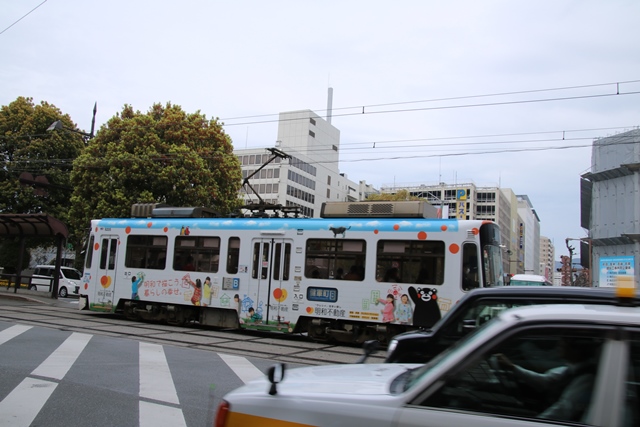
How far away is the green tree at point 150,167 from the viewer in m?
26.7

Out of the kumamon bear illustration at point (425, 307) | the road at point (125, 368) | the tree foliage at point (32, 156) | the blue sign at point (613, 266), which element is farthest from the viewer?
the blue sign at point (613, 266)

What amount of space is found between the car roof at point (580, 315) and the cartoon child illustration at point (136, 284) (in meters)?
15.0

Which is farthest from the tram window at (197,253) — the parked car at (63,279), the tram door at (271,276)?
the parked car at (63,279)

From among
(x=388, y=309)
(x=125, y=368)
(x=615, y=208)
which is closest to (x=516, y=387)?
(x=125, y=368)

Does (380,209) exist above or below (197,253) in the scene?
above

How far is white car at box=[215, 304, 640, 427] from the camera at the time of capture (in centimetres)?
225

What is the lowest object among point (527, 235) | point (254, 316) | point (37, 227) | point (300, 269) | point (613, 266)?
point (254, 316)

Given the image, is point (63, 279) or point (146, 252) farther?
point (63, 279)

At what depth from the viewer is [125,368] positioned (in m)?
8.05

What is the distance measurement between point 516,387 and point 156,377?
20.3 feet

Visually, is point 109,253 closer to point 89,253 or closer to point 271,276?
point 89,253

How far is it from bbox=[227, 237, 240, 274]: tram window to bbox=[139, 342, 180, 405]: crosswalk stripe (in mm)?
4565

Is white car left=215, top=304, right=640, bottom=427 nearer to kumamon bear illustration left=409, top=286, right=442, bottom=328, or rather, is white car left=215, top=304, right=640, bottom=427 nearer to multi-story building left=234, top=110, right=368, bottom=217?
kumamon bear illustration left=409, top=286, right=442, bottom=328

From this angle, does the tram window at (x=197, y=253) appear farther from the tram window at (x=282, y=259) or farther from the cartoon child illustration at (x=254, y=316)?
the tram window at (x=282, y=259)
